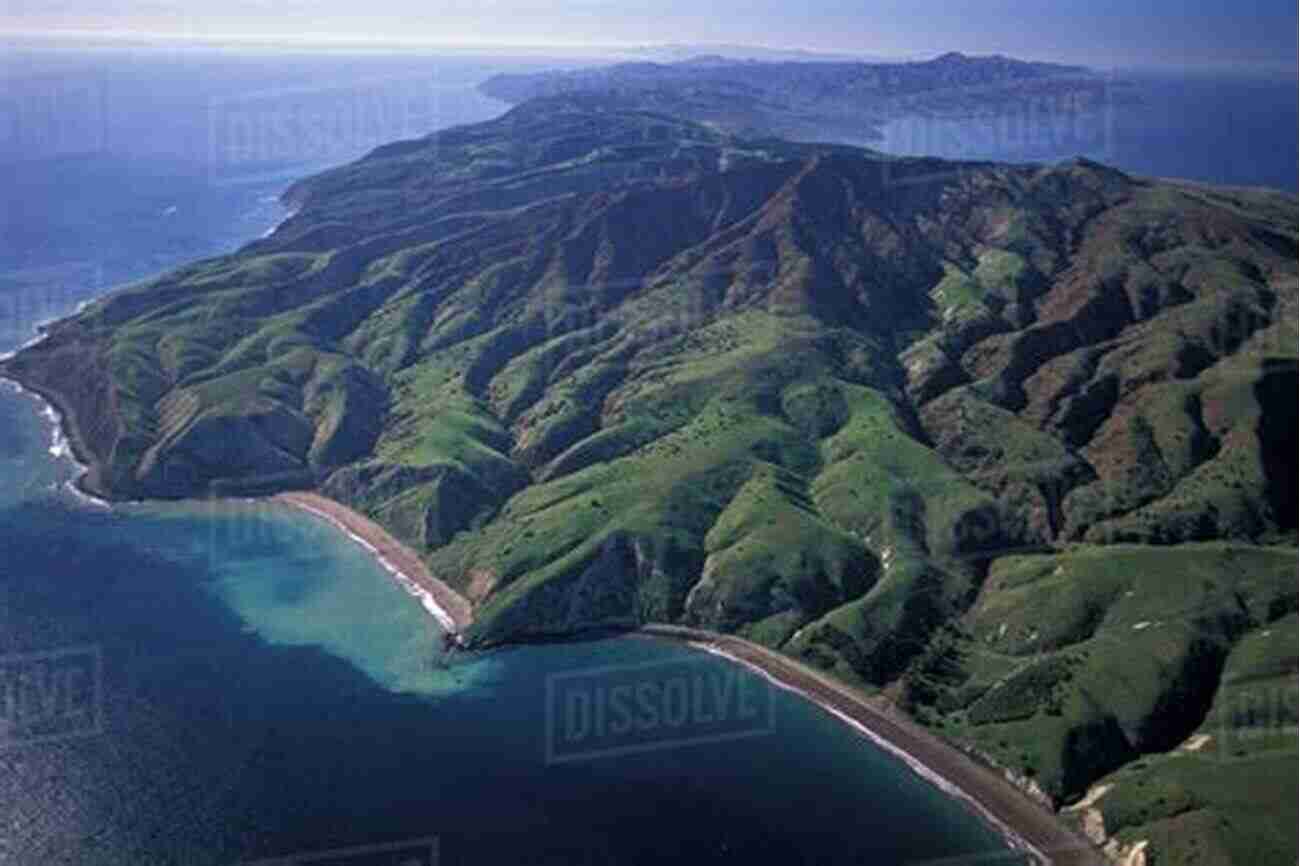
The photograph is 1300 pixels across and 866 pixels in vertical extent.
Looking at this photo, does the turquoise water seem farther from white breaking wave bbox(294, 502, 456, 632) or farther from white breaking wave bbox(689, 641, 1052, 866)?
white breaking wave bbox(689, 641, 1052, 866)

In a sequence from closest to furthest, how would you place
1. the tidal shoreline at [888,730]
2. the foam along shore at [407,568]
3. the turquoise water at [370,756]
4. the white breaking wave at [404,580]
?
the turquoise water at [370,756] < the tidal shoreline at [888,730] < the white breaking wave at [404,580] < the foam along shore at [407,568]

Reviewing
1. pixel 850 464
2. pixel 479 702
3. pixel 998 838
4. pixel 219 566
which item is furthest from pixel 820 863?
pixel 219 566

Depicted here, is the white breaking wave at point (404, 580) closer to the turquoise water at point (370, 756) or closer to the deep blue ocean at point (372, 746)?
the turquoise water at point (370, 756)

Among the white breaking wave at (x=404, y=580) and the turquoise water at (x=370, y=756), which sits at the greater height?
the white breaking wave at (x=404, y=580)

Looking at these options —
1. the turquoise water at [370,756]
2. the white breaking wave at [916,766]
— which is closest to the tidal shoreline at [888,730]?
the white breaking wave at [916,766]

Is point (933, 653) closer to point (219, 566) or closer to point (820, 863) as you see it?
point (820, 863)
